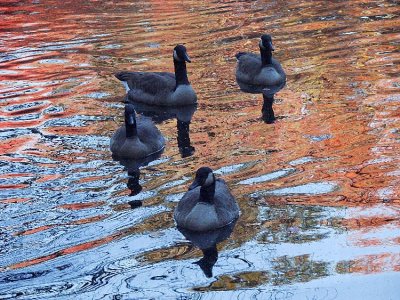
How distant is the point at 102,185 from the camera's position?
542 inches

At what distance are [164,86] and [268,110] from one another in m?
2.32

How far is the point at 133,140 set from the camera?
15.2m

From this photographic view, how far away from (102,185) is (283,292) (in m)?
4.24

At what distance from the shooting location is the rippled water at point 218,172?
10805mm

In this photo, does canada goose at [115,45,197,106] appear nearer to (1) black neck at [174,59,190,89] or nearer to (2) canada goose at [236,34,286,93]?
(1) black neck at [174,59,190,89]

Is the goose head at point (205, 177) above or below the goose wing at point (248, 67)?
above

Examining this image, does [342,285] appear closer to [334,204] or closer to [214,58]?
[334,204]

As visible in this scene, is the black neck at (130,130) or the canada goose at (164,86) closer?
the black neck at (130,130)

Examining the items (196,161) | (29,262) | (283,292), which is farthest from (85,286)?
(196,161)

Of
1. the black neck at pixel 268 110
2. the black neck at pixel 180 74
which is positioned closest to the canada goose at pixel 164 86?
the black neck at pixel 180 74

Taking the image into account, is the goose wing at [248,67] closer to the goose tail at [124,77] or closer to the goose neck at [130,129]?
the goose tail at [124,77]

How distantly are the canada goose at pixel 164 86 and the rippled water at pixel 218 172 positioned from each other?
328 mm

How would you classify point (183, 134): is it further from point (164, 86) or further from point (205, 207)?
point (205, 207)

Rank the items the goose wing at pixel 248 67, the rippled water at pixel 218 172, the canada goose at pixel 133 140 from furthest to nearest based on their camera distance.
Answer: the goose wing at pixel 248 67, the canada goose at pixel 133 140, the rippled water at pixel 218 172
